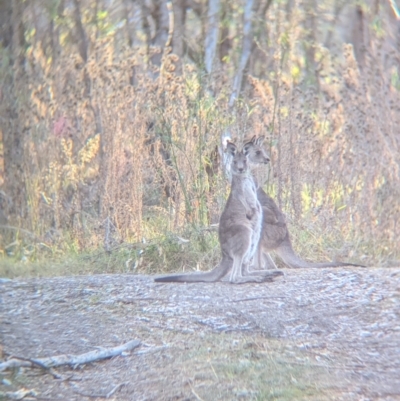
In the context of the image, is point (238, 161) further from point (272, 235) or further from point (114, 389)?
point (114, 389)

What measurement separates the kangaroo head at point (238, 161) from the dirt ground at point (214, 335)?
85cm

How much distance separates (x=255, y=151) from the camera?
6.51 m

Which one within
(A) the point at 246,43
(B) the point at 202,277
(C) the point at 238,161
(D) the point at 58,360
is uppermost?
(A) the point at 246,43

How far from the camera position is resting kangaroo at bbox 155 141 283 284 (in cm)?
566

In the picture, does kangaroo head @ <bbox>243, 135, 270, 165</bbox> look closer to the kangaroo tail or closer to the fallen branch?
the kangaroo tail

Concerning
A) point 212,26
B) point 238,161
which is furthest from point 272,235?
point 212,26

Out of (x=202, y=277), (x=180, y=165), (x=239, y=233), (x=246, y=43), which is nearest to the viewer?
(x=202, y=277)

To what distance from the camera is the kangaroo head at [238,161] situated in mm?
6176

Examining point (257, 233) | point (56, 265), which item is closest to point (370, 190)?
point (257, 233)

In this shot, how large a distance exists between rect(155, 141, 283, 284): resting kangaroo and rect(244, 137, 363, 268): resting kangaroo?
132 millimetres

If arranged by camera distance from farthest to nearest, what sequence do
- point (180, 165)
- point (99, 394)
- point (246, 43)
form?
1. point (246, 43)
2. point (180, 165)
3. point (99, 394)

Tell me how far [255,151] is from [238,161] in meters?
0.34

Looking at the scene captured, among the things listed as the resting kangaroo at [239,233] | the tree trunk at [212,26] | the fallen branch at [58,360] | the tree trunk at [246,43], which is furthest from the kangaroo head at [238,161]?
the tree trunk at [212,26]

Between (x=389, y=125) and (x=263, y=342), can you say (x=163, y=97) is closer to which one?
(x=389, y=125)
